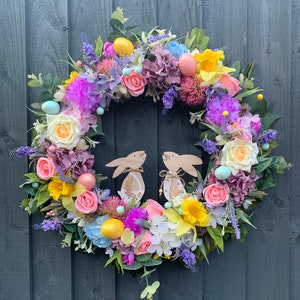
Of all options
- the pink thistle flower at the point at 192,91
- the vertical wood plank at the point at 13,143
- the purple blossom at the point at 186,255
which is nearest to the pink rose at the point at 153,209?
the purple blossom at the point at 186,255

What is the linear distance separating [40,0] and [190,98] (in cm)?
63

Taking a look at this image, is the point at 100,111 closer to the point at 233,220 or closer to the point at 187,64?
the point at 187,64

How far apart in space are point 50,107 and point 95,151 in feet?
0.72

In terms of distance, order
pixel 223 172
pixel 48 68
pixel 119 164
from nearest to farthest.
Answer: pixel 223 172
pixel 119 164
pixel 48 68

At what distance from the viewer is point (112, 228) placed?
3.78ft

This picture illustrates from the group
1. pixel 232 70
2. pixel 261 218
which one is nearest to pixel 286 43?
pixel 232 70

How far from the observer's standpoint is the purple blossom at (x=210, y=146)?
3.84 feet

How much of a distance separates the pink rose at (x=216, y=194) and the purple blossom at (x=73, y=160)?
369mm

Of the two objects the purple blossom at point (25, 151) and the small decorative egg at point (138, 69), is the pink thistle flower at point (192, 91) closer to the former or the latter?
the small decorative egg at point (138, 69)

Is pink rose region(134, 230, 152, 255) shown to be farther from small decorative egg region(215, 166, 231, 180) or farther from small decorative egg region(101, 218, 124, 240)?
small decorative egg region(215, 166, 231, 180)

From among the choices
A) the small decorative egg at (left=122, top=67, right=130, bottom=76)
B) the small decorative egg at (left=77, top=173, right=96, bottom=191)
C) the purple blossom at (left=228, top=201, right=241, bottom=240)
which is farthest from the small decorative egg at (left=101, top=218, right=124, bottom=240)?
the small decorative egg at (left=122, top=67, right=130, bottom=76)

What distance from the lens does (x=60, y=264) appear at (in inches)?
52.9

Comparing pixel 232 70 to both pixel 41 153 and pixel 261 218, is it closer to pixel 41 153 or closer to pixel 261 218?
pixel 261 218

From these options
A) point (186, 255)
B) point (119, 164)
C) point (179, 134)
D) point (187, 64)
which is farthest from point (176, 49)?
point (186, 255)
